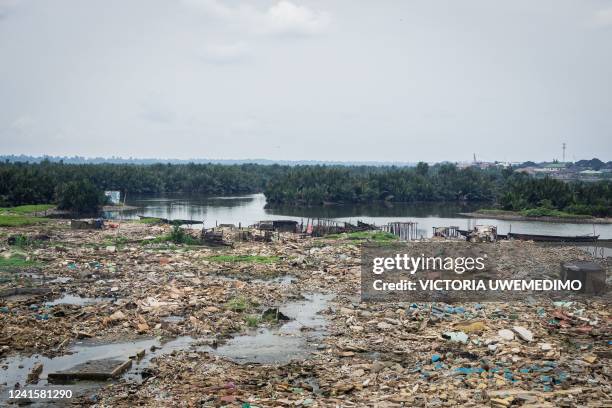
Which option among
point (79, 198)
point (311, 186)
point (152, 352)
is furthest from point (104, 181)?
point (152, 352)

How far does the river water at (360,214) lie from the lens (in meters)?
48.5

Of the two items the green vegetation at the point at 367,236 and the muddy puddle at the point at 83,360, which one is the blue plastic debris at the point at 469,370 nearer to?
the muddy puddle at the point at 83,360

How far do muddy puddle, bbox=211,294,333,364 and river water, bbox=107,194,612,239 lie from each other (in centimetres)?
2760

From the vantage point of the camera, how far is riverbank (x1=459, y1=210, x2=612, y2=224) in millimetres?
54719

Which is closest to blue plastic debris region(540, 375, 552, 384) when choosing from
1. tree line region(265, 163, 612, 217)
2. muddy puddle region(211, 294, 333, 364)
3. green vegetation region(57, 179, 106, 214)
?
muddy puddle region(211, 294, 333, 364)

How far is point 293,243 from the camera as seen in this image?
91.3 ft

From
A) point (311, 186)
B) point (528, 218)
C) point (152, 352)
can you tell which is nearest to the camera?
point (152, 352)

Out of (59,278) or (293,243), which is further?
(293,243)

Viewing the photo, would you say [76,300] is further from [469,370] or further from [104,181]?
[104,181]

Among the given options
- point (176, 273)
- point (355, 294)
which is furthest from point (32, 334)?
point (355, 294)

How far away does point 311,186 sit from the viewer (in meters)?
74.8

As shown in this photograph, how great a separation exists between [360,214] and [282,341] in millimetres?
48521

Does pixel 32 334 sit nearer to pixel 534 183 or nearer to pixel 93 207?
pixel 93 207

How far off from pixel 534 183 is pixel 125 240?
4801cm
